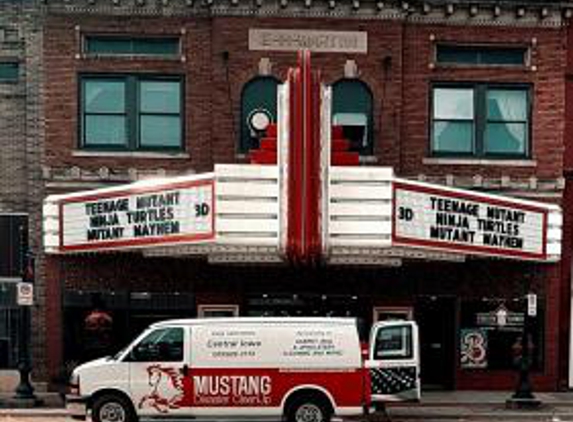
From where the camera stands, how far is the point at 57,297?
23.9 meters

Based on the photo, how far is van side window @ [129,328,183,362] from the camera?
17.8m

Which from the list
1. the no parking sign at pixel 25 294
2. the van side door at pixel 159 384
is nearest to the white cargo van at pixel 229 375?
the van side door at pixel 159 384

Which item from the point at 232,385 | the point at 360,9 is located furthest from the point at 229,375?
the point at 360,9

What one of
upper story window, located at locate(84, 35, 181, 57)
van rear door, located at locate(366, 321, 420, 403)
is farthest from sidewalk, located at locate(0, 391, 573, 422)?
upper story window, located at locate(84, 35, 181, 57)

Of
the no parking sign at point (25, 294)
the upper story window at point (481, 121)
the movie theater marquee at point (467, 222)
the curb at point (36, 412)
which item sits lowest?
the curb at point (36, 412)

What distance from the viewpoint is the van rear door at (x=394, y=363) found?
19.6 metres

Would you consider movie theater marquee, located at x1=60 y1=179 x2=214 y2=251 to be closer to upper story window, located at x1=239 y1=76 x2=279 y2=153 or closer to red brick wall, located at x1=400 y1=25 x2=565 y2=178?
upper story window, located at x1=239 y1=76 x2=279 y2=153

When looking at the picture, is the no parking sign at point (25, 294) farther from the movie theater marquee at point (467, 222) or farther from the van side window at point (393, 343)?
the movie theater marquee at point (467, 222)

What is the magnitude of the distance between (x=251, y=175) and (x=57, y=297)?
24.2ft

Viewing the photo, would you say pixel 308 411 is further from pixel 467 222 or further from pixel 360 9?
pixel 360 9

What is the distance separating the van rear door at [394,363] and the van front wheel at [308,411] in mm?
1856

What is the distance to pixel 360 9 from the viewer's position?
24.1 m

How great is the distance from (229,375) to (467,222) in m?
7.13

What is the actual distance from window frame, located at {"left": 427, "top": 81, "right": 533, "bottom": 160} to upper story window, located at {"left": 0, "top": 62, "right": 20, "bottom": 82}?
11088 mm
